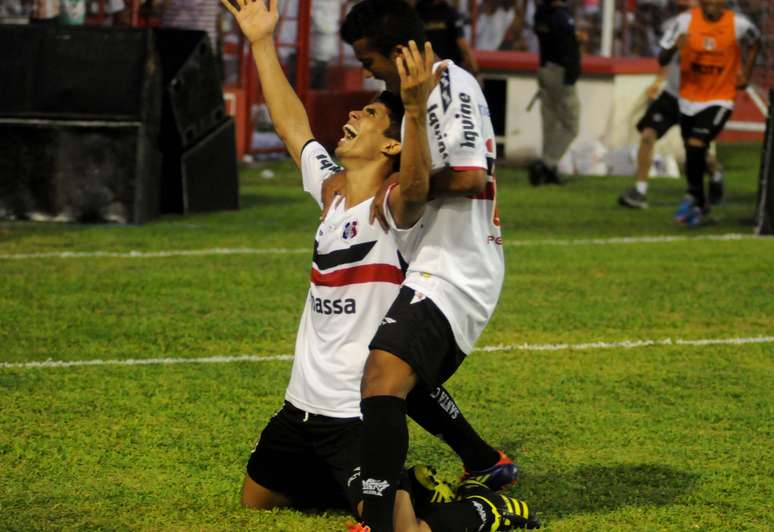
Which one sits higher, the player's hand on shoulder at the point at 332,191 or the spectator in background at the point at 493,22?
the player's hand on shoulder at the point at 332,191

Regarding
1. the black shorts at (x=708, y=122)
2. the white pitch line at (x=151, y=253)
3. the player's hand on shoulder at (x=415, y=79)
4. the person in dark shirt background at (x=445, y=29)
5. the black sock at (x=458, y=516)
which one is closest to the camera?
the player's hand on shoulder at (x=415, y=79)

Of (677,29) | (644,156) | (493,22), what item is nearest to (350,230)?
(677,29)

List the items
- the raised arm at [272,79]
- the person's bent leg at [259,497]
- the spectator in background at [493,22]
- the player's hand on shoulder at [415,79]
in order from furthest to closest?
1. the spectator in background at [493,22]
2. the raised arm at [272,79]
3. the person's bent leg at [259,497]
4. the player's hand on shoulder at [415,79]

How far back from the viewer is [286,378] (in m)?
7.42

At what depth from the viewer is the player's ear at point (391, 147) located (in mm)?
4898

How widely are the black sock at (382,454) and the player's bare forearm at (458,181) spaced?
656mm

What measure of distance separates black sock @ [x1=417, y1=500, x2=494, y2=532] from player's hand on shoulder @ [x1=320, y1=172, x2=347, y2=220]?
104 cm

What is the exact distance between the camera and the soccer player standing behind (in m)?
4.54

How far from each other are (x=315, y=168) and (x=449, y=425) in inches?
40.4

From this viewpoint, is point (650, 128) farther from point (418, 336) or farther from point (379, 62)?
point (418, 336)

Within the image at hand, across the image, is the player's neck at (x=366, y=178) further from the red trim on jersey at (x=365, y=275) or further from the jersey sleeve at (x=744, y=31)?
the jersey sleeve at (x=744, y=31)

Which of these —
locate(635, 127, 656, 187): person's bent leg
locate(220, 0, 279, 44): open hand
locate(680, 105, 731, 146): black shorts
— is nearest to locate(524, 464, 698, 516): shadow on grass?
locate(220, 0, 279, 44): open hand

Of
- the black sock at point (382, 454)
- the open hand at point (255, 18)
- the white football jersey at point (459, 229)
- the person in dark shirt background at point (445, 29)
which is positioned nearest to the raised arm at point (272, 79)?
the open hand at point (255, 18)

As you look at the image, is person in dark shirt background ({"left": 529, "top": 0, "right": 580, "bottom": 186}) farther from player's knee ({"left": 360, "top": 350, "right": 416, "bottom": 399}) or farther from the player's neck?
player's knee ({"left": 360, "top": 350, "right": 416, "bottom": 399})
